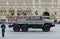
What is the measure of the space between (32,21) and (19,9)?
39.3m

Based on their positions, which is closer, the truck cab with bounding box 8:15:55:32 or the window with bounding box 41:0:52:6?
the truck cab with bounding box 8:15:55:32

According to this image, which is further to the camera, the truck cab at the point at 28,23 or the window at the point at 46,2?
the window at the point at 46,2

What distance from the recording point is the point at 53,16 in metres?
71.0

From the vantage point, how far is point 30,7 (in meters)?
72.4

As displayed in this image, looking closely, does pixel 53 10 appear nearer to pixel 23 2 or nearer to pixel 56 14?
pixel 56 14

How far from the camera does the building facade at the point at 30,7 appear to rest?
236 feet

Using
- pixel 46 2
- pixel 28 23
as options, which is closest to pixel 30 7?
pixel 46 2

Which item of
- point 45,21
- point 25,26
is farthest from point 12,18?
point 45,21

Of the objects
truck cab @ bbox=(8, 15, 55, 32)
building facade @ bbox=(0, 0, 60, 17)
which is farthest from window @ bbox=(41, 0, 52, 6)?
truck cab @ bbox=(8, 15, 55, 32)

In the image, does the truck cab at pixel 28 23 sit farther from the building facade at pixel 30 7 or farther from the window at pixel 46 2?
the window at pixel 46 2

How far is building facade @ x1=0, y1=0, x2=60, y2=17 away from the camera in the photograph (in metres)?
71.8

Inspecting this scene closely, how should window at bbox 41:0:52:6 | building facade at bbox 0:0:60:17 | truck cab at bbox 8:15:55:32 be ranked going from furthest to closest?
window at bbox 41:0:52:6
building facade at bbox 0:0:60:17
truck cab at bbox 8:15:55:32

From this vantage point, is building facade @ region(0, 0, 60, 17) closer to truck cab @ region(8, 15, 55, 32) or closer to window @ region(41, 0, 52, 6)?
window @ region(41, 0, 52, 6)

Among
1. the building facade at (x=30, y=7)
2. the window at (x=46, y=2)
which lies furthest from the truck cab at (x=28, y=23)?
the window at (x=46, y=2)
